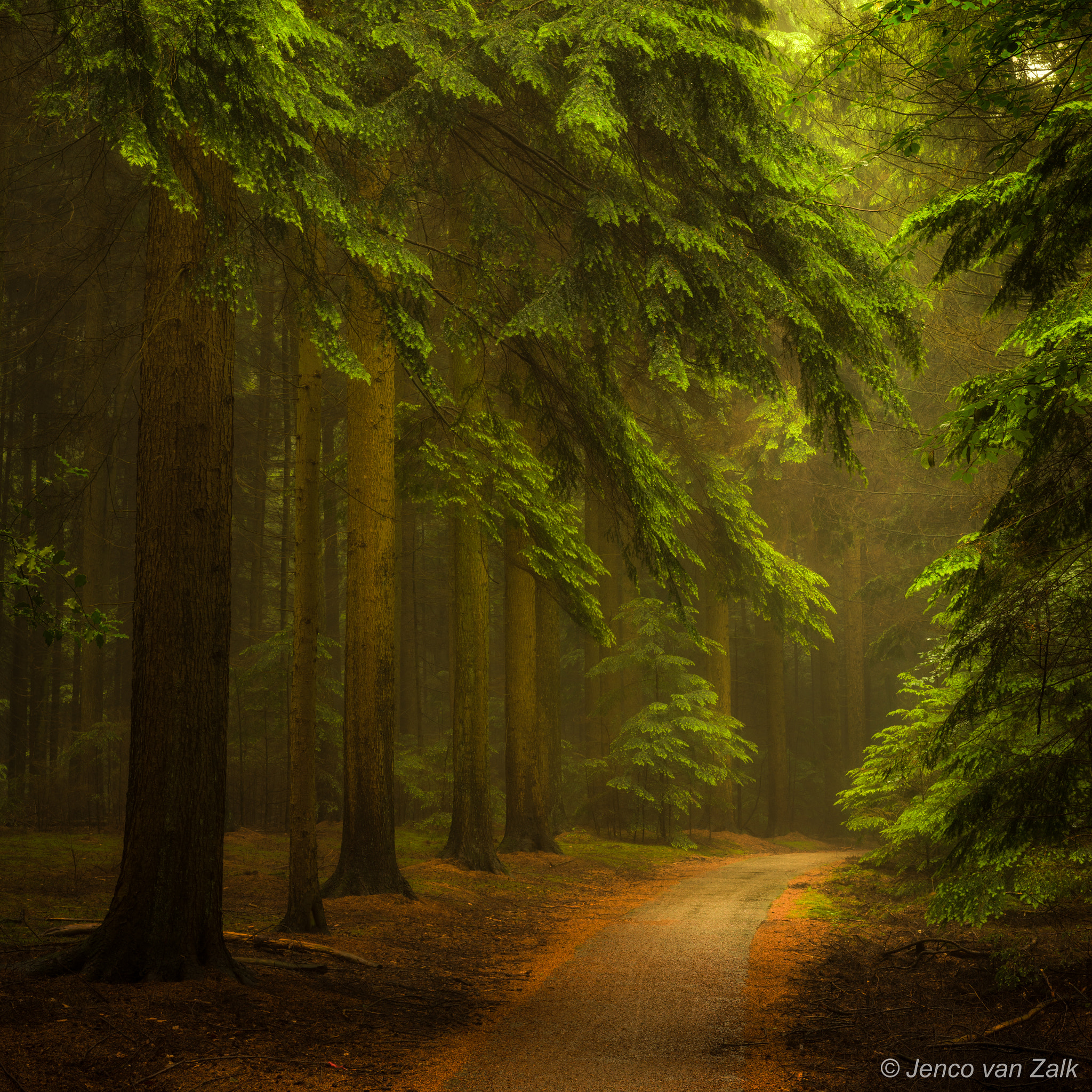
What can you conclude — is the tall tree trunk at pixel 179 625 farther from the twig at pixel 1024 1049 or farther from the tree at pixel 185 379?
the twig at pixel 1024 1049

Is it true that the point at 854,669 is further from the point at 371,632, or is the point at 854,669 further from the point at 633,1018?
the point at 633,1018

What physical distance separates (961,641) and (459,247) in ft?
34.2

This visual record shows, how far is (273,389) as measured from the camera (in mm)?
24609

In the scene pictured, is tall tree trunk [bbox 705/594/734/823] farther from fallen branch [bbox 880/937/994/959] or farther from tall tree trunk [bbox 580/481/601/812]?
fallen branch [bbox 880/937/994/959]

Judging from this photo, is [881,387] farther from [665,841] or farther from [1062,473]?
[665,841]

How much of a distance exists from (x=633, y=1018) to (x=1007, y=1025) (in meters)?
2.60

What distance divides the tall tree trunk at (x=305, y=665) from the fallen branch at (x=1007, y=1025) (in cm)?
606

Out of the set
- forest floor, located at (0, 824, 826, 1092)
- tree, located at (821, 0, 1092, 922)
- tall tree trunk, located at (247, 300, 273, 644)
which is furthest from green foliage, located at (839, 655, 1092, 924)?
tall tree trunk, located at (247, 300, 273, 644)

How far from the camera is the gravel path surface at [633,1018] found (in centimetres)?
520

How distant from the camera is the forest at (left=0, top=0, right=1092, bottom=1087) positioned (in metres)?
5.17

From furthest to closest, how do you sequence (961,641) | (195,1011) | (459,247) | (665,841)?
(665,841) < (459,247) < (961,641) < (195,1011)

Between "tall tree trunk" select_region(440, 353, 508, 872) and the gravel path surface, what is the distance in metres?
3.43

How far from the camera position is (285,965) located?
704cm

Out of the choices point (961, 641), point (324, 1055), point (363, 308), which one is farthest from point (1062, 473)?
point (363, 308)
